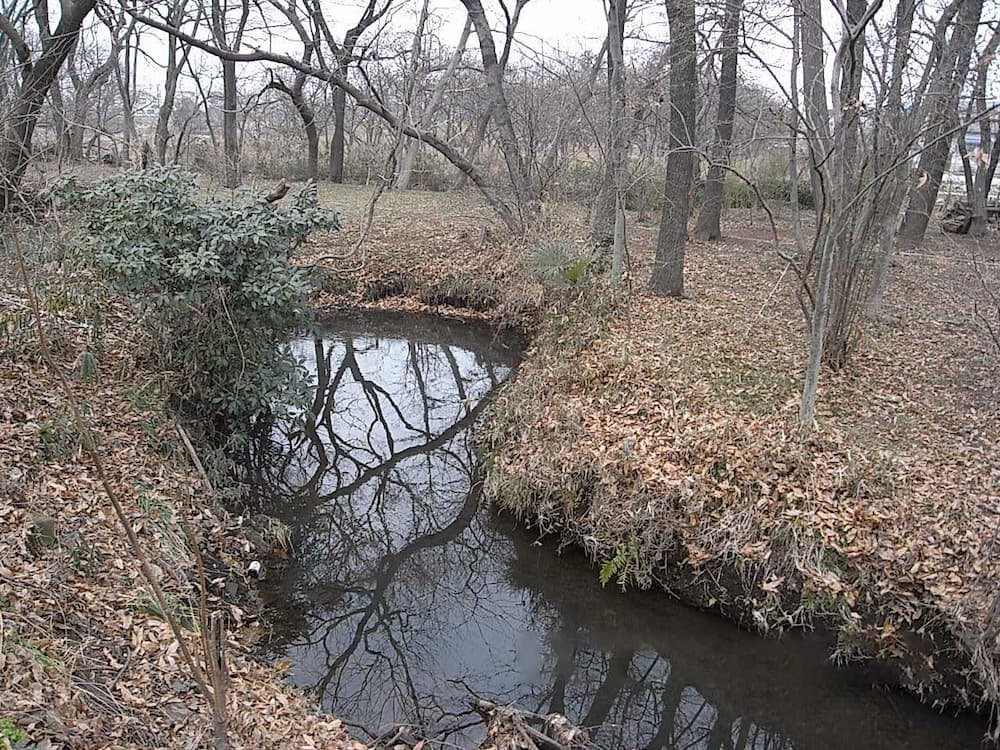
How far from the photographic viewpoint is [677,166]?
10414 mm

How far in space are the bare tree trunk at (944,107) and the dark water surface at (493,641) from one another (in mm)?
3804

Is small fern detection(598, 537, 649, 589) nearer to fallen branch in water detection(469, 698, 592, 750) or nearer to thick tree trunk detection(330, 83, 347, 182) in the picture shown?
fallen branch in water detection(469, 698, 592, 750)

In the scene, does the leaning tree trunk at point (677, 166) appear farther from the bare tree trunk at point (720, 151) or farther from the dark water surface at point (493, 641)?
the dark water surface at point (493, 641)

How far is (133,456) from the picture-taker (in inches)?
248

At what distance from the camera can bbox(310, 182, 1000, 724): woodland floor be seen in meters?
5.28

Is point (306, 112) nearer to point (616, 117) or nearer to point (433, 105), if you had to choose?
point (433, 105)

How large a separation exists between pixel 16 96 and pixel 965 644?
34.4 feet

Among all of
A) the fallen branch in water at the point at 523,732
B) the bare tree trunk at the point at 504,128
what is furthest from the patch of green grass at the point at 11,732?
the bare tree trunk at the point at 504,128

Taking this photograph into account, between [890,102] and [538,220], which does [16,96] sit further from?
[890,102]

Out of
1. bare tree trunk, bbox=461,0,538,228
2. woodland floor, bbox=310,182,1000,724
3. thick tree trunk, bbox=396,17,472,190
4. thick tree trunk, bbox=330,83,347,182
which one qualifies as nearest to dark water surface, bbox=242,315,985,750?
woodland floor, bbox=310,182,1000,724

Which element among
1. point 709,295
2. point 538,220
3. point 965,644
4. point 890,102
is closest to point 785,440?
point 965,644

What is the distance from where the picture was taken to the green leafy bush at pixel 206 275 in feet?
22.2

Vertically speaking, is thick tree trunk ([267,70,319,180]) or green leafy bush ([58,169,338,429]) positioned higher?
thick tree trunk ([267,70,319,180])

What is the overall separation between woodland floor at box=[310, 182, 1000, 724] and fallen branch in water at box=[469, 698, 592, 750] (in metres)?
1.71
